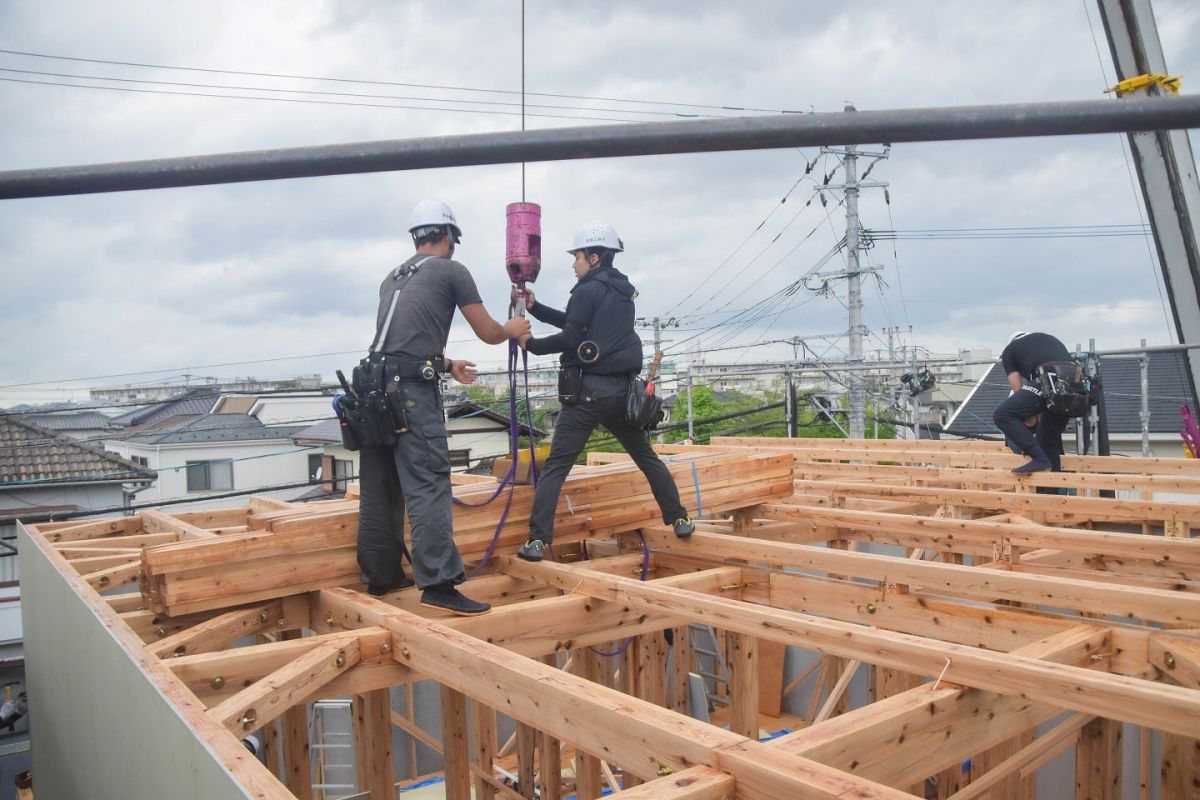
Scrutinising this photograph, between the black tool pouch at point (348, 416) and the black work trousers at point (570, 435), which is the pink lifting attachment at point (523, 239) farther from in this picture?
the black tool pouch at point (348, 416)

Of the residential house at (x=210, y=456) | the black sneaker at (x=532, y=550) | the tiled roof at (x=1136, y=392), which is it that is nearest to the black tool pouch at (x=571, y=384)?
the black sneaker at (x=532, y=550)

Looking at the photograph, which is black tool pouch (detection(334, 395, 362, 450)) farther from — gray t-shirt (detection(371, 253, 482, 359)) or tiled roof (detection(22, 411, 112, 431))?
tiled roof (detection(22, 411, 112, 431))

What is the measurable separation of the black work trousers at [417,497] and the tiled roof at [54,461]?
15802mm

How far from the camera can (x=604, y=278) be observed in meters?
4.70

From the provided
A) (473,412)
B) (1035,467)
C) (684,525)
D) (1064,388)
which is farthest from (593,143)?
(473,412)

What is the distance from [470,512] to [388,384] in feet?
3.07

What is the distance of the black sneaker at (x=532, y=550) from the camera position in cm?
464

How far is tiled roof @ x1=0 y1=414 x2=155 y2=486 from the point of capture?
60.3ft

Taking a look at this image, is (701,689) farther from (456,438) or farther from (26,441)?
(456,438)

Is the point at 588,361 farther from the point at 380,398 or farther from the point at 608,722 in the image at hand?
the point at 608,722

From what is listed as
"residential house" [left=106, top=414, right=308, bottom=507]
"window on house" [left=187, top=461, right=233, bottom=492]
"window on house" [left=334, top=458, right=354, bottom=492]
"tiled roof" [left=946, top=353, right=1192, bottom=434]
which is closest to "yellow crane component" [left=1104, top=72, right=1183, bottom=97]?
"tiled roof" [left=946, top=353, right=1192, bottom=434]

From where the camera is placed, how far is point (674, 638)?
21.5ft

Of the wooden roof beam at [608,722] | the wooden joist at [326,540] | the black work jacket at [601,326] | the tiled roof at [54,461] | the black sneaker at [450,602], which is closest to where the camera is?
the wooden roof beam at [608,722]

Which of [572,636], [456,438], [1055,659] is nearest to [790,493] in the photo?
[572,636]
